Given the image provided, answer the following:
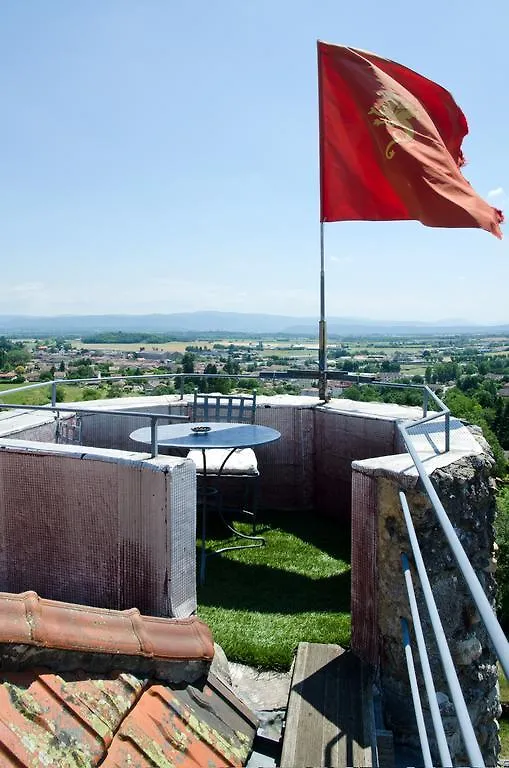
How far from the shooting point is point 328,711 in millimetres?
3250

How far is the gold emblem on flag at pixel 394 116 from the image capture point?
20.0 feet

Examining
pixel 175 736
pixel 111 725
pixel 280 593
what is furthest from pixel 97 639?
pixel 280 593

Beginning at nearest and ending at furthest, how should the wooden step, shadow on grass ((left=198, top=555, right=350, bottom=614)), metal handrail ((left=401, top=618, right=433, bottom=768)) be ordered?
metal handrail ((left=401, top=618, right=433, bottom=768)) < the wooden step < shadow on grass ((left=198, top=555, right=350, bottom=614))

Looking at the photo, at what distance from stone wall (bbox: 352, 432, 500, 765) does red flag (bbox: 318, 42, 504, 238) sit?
2.93 m

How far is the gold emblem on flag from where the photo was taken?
609 cm

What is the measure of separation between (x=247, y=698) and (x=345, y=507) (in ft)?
10.4

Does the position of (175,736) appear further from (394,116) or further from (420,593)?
(394,116)

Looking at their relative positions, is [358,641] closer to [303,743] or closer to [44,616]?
[303,743]

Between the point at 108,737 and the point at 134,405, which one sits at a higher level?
the point at 134,405

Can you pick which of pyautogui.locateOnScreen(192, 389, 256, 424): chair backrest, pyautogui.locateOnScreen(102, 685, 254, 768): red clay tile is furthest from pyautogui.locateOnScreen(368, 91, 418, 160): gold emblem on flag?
pyautogui.locateOnScreen(102, 685, 254, 768): red clay tile

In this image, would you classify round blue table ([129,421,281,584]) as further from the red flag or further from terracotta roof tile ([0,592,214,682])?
the red flag

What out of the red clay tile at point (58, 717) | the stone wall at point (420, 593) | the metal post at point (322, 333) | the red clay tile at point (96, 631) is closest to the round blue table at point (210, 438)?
the metal post at point (322, 333)

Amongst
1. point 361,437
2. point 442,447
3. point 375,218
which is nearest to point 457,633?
point 442,447

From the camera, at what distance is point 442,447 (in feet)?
14.1
